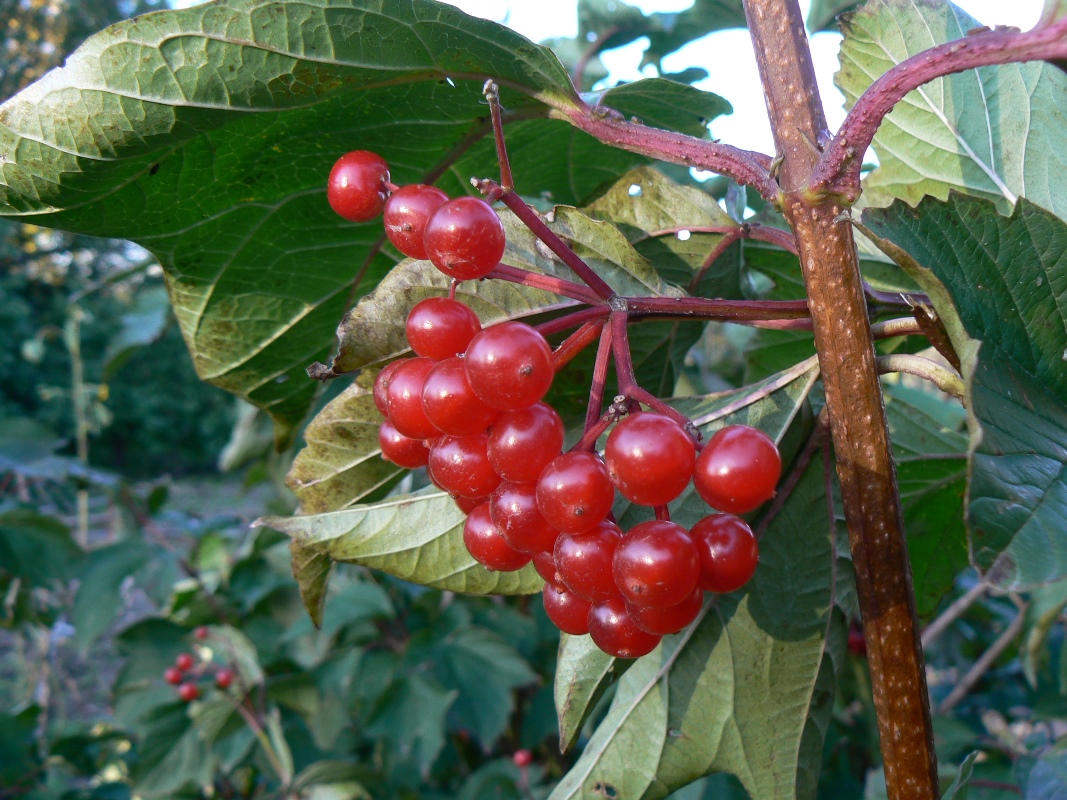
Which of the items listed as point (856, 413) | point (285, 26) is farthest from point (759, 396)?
point (285, 26)

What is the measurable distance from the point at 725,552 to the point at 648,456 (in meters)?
0.13

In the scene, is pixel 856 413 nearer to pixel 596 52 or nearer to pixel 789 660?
pixel 789 660

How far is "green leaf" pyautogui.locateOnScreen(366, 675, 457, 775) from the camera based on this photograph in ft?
8.63

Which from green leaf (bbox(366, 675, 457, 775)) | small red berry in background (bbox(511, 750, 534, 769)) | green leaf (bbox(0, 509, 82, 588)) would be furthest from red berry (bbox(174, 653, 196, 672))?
small red berry in background (bbox(511, 750, 534, 769))

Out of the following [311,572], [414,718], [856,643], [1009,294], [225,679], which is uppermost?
[1009,294]

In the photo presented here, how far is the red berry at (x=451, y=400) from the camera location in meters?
0.73

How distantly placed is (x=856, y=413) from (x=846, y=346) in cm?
6

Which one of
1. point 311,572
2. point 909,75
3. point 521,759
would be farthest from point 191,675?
point 909,75

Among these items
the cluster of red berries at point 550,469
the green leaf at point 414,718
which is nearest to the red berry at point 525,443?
the cluster of red berries at point 550,469

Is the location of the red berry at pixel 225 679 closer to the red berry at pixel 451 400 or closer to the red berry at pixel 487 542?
the red berry at pixel 487 542

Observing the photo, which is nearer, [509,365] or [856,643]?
[509,365]

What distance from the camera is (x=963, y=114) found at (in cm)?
105

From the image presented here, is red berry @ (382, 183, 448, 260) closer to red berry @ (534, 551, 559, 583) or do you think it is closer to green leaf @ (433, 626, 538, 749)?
red berry @ (534, 551, 559, 583)

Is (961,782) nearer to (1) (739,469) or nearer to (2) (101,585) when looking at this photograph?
(1) (739,469)
